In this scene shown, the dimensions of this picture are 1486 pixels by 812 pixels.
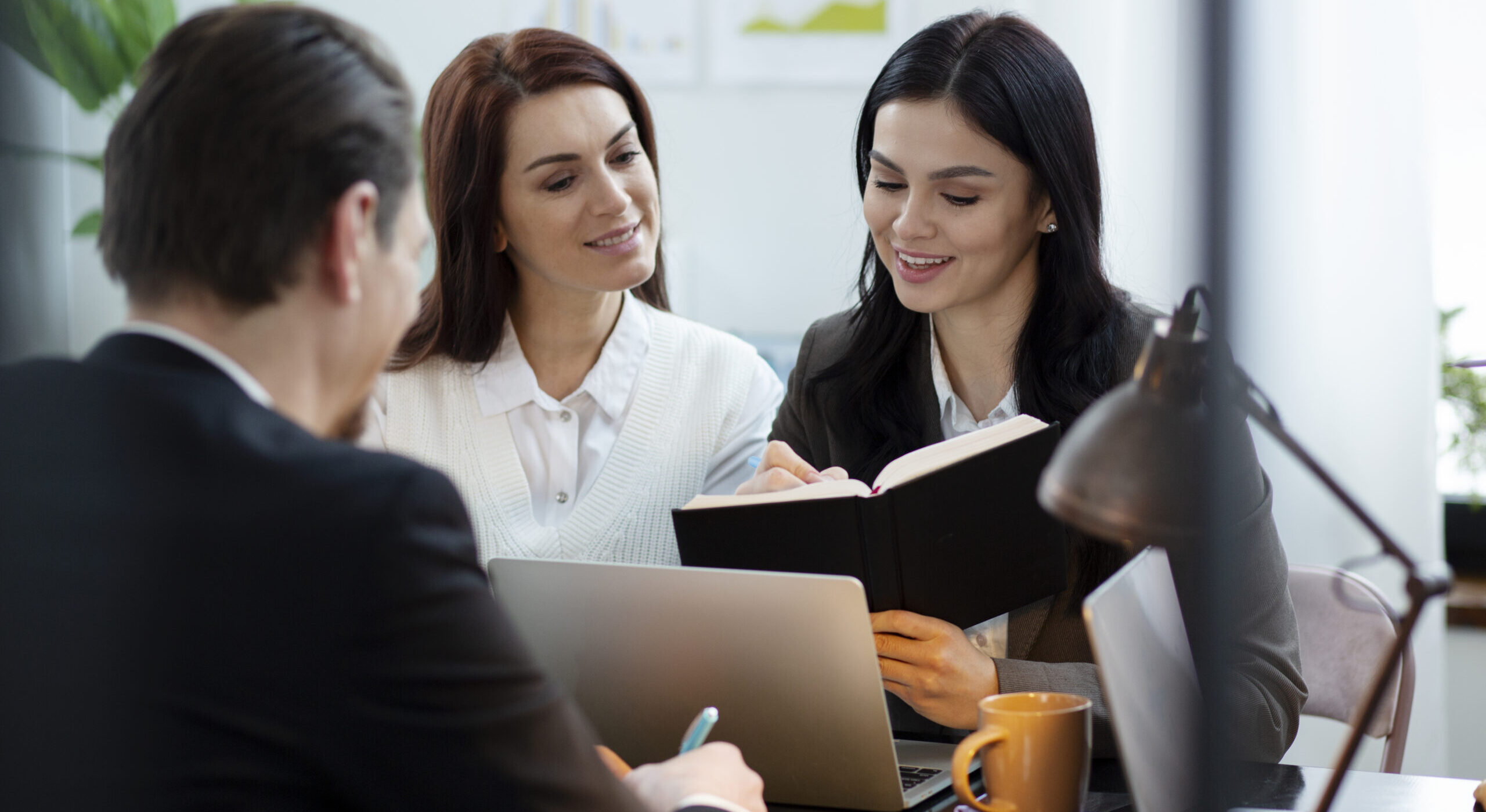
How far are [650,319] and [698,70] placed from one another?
1.47 meters

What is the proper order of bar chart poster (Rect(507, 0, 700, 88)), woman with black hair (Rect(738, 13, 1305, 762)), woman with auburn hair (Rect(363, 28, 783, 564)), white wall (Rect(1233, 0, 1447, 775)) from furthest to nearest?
bar chart poster (Rect(507, 0, 700, 88)) < white wall (Rect(1233, 0, 1447, 775)) < woman with auburn hair (Rect(363, 28, 783, 564)) < woman with black hair (Rect(738, 13, 1305, 762))

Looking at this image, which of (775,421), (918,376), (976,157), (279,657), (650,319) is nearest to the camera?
(279,657)

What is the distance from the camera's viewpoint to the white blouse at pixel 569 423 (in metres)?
1.71

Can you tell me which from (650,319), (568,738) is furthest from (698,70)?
(568,738)

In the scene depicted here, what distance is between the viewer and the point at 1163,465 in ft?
2.16

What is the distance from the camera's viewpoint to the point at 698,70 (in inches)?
125

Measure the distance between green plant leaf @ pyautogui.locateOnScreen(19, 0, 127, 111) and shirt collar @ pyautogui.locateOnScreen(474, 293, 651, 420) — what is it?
154 centimetres

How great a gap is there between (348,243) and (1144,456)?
469 millimetres

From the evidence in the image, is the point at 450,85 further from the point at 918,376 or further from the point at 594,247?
the point at 918,376

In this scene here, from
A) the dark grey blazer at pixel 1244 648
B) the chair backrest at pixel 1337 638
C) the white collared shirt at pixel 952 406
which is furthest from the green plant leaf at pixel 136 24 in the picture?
the chair backrest at pixel 1337 638

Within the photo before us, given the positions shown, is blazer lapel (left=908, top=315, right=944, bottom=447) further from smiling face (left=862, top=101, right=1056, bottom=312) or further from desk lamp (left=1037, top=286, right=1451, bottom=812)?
desk lamp (left=1037, top=286, right=1451, bottom=812)

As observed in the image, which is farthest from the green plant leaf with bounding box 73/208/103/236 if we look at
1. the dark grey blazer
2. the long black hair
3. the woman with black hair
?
the dark grey blazer

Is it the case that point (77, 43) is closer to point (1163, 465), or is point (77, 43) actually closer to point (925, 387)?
point (925, 387)

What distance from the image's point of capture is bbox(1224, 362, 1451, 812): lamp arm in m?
0.64
